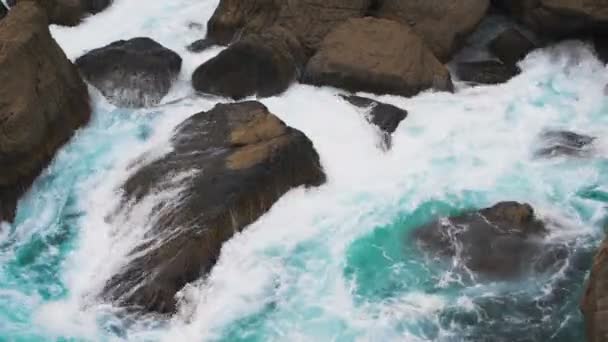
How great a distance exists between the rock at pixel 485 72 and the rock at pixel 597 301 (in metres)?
6.40

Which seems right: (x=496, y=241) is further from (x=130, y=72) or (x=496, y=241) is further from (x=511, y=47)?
(x=130, y=72)

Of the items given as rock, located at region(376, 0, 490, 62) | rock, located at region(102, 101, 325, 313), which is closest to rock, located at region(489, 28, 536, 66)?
rock, located at region(376, 0, 490, 62)

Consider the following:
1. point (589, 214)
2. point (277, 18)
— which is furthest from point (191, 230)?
point (277, 18)

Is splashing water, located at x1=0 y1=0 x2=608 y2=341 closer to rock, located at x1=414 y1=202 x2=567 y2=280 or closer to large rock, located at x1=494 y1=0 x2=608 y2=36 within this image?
rock, located at x1=414 y1=202 x2=567 y2=280

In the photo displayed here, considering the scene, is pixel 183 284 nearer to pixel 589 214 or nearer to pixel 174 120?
pixel 174 120

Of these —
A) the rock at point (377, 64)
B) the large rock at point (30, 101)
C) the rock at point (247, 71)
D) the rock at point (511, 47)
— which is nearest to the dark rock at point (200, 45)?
the rock at point (247, 71)

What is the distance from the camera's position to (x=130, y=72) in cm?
1328

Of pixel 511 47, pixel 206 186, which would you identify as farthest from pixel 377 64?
pixel 206 186

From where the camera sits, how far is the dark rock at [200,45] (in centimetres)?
1488

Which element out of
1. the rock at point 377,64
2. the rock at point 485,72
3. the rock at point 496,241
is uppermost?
the rock at point 377,64

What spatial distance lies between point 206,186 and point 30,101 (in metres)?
3.04

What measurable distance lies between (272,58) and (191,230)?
453cm

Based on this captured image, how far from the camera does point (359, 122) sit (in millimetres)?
12484

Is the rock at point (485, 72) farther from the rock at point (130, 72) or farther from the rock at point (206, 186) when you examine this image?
A: the rock at point (130, 72)
